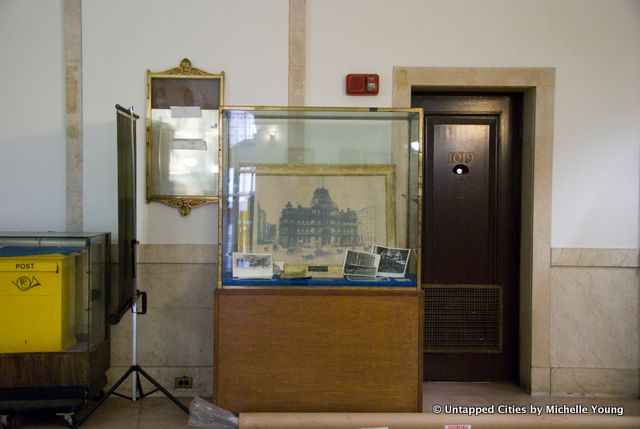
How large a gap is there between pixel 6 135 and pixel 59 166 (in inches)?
17.5

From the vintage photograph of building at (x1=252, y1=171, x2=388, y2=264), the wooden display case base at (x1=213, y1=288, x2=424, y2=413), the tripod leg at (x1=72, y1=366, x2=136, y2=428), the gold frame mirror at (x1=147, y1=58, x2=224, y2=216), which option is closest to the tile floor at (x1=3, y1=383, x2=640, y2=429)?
the tripod leg at (x1=72, y1=366, x2=136, y2=428)

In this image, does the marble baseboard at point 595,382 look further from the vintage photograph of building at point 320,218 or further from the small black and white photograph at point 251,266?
the small black and white photograph at point 251,266

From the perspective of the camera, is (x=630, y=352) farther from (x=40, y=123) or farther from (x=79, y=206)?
(x=40, y=123)

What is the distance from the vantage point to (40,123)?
3938 mm

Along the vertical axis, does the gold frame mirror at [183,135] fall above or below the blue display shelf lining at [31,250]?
above

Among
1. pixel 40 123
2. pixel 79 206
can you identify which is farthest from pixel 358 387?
pixel 40 123

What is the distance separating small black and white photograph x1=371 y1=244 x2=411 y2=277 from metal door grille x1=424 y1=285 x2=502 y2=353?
87 cm

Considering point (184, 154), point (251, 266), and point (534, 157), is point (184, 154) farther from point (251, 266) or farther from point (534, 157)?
point (534, 157)

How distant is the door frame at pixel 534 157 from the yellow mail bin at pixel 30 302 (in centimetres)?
262

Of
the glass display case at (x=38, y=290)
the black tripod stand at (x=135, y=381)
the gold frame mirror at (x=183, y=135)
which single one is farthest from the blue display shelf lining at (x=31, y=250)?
the gold frame mirror at (x=183, y=135)

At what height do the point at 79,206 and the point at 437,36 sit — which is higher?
the point at 437,36

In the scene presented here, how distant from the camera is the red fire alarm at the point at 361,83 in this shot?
389 centimetres

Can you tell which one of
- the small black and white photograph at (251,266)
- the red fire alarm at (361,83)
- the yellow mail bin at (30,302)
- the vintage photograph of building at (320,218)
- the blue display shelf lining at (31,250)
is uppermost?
the red fire alarm at (361,83)

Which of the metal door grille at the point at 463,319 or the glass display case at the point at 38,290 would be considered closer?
the glass display case at the point at 38,290
